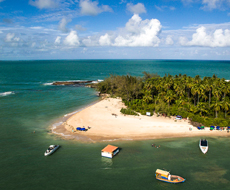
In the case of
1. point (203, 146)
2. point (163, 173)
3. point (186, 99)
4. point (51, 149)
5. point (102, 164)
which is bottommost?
point (102, 164)

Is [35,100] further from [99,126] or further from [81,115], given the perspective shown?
[99,126]

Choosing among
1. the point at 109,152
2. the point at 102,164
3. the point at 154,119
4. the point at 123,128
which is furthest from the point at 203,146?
the point at 102,164

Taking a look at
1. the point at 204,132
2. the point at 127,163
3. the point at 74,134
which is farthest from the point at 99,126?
the point at 204,132

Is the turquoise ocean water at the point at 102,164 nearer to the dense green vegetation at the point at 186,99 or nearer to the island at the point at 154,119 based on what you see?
the island at the point at 154,119

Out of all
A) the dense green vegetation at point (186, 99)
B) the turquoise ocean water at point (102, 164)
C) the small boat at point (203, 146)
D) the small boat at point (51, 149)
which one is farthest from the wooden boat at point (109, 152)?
the dense green vegetation at point (186, 99)

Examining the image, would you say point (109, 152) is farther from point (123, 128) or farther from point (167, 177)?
point (123, 128)

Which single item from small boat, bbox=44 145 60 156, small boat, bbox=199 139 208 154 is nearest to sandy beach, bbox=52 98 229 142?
small boat, bbox=199 139 208 154
